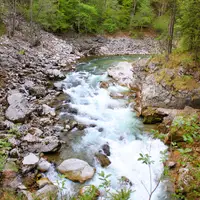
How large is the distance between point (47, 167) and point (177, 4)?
29.4 ft

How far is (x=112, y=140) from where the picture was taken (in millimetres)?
6914

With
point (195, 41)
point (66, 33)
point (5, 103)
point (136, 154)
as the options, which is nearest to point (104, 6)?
point (66, 33)

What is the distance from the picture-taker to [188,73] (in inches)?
340

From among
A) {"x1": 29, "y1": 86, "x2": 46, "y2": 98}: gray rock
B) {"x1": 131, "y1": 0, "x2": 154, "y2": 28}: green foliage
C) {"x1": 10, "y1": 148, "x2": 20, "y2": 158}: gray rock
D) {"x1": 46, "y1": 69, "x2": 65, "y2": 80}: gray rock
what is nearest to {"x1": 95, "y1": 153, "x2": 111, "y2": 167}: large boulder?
{"x1": 10, "y1": 148, "x2": 20, "y2": 158}: gray rock

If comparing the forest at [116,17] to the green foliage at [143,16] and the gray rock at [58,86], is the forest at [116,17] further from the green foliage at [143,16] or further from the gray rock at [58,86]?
the gray rock at [58,86]

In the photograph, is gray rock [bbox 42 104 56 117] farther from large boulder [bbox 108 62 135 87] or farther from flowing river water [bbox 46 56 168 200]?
large boulder [bbox 108 62 135 87]

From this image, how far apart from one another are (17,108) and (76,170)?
3636mm

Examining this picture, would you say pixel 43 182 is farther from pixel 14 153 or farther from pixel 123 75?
pixel 123 75

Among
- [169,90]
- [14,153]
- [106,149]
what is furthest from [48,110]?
[169,90]

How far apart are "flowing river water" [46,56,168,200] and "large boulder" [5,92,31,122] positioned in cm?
188

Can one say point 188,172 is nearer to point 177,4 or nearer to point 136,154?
point 136,154

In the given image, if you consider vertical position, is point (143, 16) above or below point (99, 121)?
above

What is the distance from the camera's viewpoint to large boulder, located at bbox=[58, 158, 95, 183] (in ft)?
16.9

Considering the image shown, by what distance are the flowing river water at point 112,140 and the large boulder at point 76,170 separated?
0.14 metres
